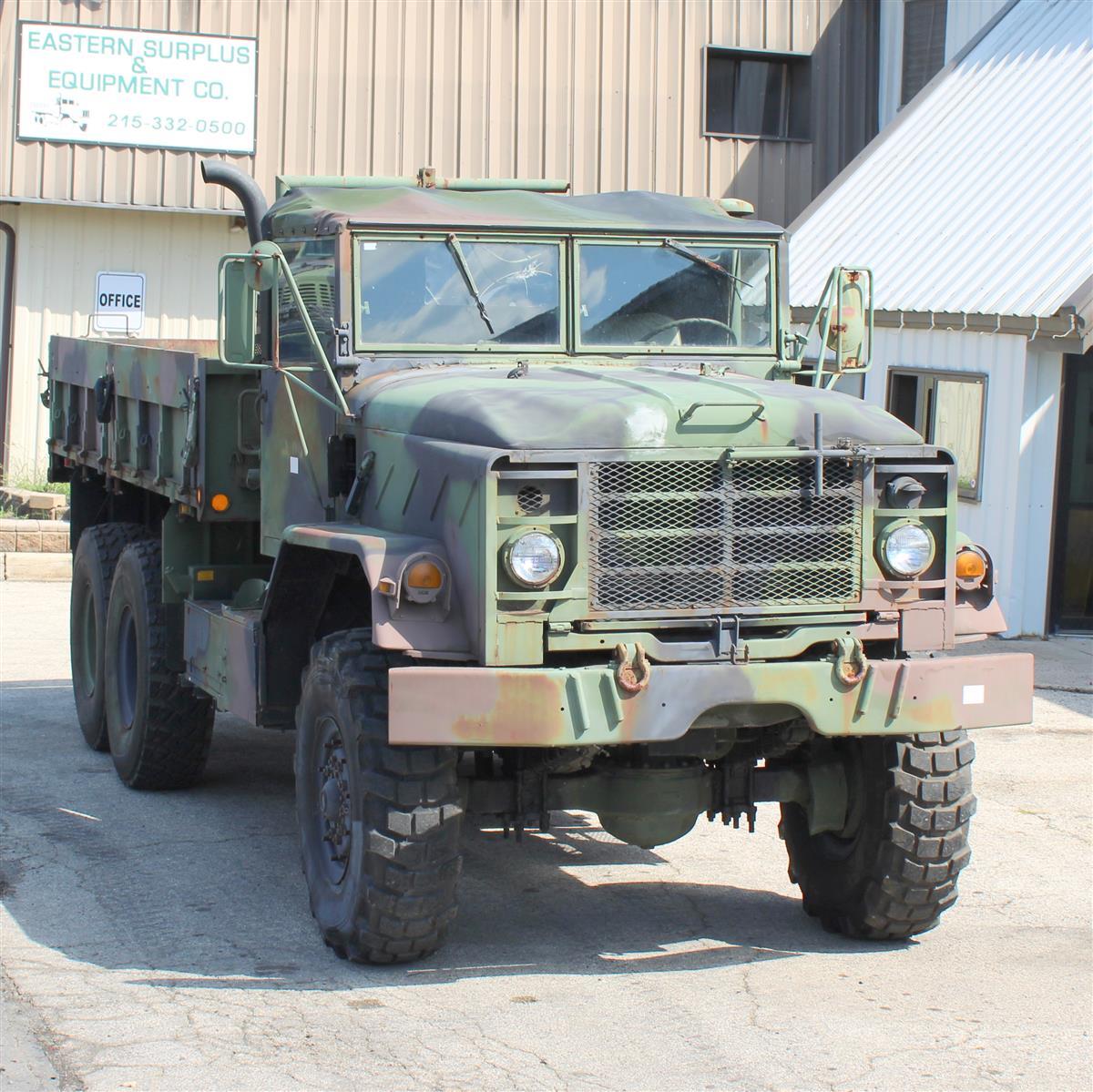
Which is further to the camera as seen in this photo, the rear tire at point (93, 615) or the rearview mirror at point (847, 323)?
the rear tire at point (93, 615)

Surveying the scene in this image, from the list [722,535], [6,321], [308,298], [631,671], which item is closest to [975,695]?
[722,535]

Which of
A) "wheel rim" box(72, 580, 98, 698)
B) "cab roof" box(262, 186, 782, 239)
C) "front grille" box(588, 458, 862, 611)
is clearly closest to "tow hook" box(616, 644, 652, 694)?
"front grille" box(588, 458, 862, 611)

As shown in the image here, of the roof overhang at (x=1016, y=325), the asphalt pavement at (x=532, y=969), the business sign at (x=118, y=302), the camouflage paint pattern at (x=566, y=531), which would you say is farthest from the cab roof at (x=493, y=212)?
the business sign at (x=118, y=302)

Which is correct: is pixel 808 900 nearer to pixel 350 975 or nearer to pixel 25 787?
pixel 350 975

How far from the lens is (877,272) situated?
14.8 metres

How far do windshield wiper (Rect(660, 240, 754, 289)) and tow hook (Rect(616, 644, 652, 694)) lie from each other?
2.19 meters

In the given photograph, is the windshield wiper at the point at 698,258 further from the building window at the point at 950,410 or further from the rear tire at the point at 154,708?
the building window at the point at 950,410

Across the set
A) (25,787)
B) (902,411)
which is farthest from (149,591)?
(902,411)

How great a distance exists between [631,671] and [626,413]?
0.81 m

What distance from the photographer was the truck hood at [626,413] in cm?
566

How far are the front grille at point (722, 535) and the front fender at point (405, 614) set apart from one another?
43 centimetres

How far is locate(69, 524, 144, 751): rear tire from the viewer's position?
9.11 meters

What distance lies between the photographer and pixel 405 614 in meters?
5.55

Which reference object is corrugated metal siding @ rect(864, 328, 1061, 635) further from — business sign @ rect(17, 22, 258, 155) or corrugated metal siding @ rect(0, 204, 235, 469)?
corrugated metal siding @ rect(0, 204, 235, 469)
